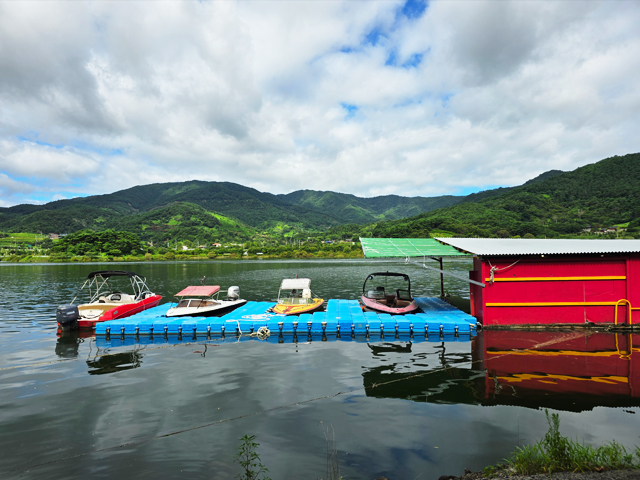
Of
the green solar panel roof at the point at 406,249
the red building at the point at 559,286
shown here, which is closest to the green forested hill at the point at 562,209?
the green solar panel roof at the point at 406,249

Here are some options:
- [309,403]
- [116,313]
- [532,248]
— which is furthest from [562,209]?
[116,313]

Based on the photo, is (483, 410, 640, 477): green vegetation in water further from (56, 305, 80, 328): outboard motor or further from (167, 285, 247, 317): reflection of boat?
(56, 305, 80, 328): outboard motor

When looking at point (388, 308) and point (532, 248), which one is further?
point (388, 308)

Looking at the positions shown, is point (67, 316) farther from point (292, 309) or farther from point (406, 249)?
point (406, 249)

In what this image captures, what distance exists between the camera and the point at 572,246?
22.0 metres

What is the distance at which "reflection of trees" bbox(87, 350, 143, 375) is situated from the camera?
610 inches

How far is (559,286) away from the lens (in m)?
20.2

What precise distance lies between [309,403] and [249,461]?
3936 millimetres

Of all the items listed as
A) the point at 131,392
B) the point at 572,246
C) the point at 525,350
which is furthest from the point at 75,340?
the point at 572,246

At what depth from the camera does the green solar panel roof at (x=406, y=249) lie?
846 inches

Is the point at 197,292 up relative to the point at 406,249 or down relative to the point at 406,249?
down

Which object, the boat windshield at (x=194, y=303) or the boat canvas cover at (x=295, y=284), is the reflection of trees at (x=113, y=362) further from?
the boat canvas cover at (x=295, y=284)

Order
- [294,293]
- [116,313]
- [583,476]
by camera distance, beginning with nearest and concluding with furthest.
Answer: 1. [583,476]
2. [116,313]
3. [294,293]

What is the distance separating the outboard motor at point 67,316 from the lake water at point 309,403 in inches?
112
